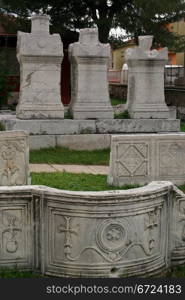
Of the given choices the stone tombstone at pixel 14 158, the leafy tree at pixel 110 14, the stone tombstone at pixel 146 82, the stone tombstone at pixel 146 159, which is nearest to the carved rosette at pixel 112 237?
the stone tombstone at pixel 14 158

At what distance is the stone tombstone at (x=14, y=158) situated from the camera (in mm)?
6691

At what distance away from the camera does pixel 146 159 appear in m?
7.33

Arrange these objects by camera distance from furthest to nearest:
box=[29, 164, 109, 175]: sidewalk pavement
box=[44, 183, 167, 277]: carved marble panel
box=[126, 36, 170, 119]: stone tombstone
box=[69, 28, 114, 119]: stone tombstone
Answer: box=[126, 36, 170, 119]: stone tombstone → box=[69, 28, 114, 119]: stone tombstone → box=[29, 164, 109, 175]: sidewalk pavement → box=[44, 183, 167, 277]: carved marble panel

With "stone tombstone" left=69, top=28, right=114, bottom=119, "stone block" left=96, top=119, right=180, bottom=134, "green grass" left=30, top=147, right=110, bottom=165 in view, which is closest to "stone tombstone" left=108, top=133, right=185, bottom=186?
"green grass" left=30, top=147, right=110, bottom=165

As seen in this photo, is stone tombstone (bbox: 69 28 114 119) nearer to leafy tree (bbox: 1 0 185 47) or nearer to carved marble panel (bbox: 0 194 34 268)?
carved marble panel (bbox: 0 194 34 268)

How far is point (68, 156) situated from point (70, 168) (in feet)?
3.43

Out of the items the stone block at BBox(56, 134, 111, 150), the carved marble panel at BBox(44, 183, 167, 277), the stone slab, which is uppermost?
the stone slab

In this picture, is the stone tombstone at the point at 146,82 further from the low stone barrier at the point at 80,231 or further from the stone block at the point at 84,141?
the low stone barrier at the point at 80,231

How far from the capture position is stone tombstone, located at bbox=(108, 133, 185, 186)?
23.6 ft

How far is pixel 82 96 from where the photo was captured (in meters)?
10.9

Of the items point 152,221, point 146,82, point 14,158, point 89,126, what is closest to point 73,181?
point 14,158

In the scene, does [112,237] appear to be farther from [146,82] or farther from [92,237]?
[146,82]

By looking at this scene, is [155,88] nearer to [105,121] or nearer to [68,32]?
[105,121]

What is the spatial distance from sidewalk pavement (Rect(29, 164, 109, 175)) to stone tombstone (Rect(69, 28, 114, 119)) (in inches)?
79.6
